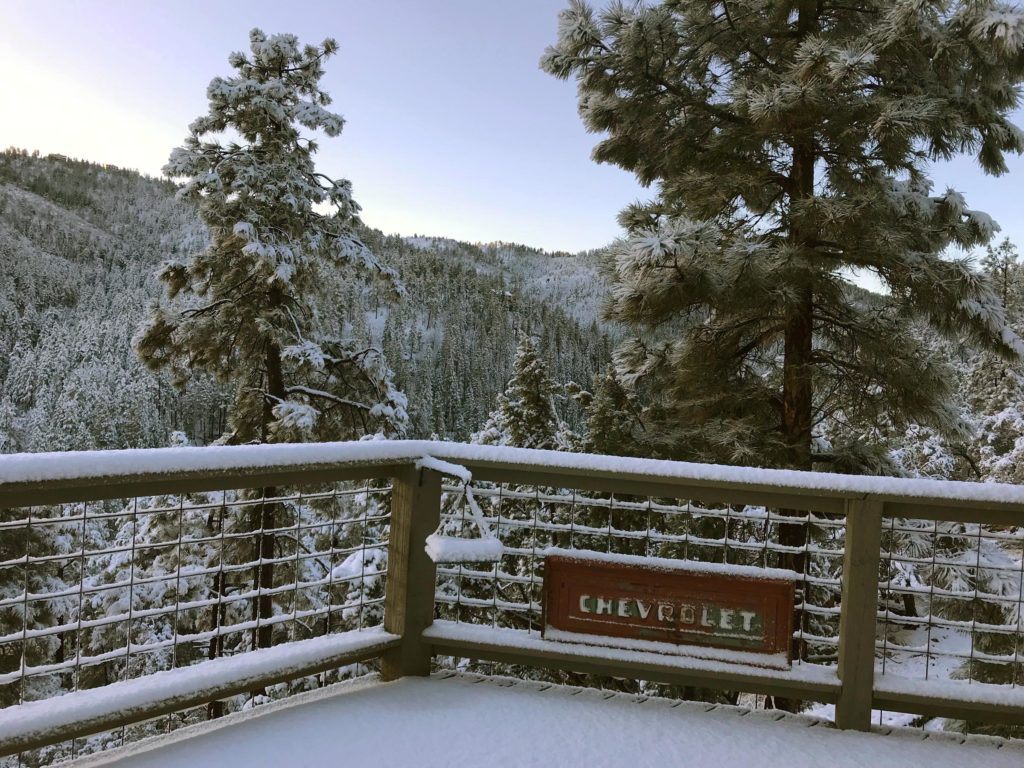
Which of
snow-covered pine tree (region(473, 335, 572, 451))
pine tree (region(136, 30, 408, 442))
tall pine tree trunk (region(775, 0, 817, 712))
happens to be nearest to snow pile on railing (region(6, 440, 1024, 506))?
tall pine tree trunk (region(775, 0, 817, 712))

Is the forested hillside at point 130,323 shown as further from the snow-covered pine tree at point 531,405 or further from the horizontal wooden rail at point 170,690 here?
the horizontal wooden rail at point 170,690

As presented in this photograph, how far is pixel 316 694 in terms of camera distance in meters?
2.63

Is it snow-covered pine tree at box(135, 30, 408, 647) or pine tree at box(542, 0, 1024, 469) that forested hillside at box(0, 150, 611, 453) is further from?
pine tree at box(542, 0, 1024, 469)

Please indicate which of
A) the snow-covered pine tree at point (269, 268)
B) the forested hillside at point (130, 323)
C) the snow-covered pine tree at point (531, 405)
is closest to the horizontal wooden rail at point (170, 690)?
the snow-covered pine tree at point (269, 268)

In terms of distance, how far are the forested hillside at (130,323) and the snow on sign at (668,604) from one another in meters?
9.98

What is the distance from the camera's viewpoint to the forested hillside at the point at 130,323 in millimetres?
44812

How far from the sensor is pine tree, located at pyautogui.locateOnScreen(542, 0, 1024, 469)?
6027 mm

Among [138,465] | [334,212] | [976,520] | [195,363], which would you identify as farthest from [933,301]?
[195,363]

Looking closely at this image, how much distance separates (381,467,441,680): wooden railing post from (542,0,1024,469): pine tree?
375 cm

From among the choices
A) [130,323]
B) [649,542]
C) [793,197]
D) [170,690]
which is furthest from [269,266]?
[130,323]

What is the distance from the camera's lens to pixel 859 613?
2.53m

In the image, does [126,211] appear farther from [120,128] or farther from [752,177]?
[752,177]

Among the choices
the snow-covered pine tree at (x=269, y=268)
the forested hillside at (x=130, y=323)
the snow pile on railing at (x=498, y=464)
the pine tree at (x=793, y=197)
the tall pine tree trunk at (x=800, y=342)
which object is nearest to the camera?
the snow pile on railing at (x=498, y=464)

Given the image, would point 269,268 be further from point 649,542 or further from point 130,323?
point 130,323
